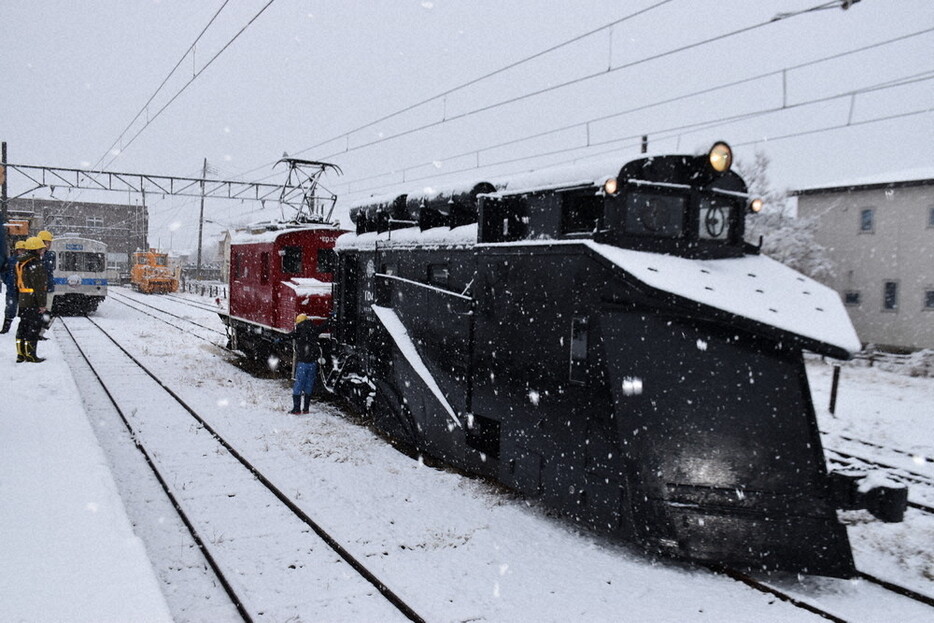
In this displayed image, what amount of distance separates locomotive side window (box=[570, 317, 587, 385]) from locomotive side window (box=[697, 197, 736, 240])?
144 cm

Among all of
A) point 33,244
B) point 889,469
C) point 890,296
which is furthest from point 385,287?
point 890,296

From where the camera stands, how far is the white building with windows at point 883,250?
25.7 meters

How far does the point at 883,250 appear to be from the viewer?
88.6 feet

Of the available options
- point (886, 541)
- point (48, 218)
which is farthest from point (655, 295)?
point (48, 218)

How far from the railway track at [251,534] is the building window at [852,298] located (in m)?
27.6

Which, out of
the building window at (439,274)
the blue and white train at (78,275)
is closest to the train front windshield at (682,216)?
the building window at (439,274)

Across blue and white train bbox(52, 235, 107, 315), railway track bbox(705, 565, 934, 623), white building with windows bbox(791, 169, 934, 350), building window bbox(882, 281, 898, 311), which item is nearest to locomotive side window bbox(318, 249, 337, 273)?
railway track bbox(705, 565, 934, 623)

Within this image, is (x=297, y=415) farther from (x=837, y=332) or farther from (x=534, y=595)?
(x=837, y=332)

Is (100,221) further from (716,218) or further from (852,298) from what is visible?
(716,218)

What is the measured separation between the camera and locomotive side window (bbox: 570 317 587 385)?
5656mm

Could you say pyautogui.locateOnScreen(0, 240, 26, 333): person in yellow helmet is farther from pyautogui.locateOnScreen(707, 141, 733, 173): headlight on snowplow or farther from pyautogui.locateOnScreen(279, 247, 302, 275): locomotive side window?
pyautogui.locateOnScreen(707, 141, 733, 173): headlight on snowplow

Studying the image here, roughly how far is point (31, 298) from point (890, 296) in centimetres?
2971

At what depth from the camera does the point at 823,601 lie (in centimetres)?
498

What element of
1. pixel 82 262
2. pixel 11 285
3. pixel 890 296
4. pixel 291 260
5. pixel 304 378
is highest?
pixel 291 260
